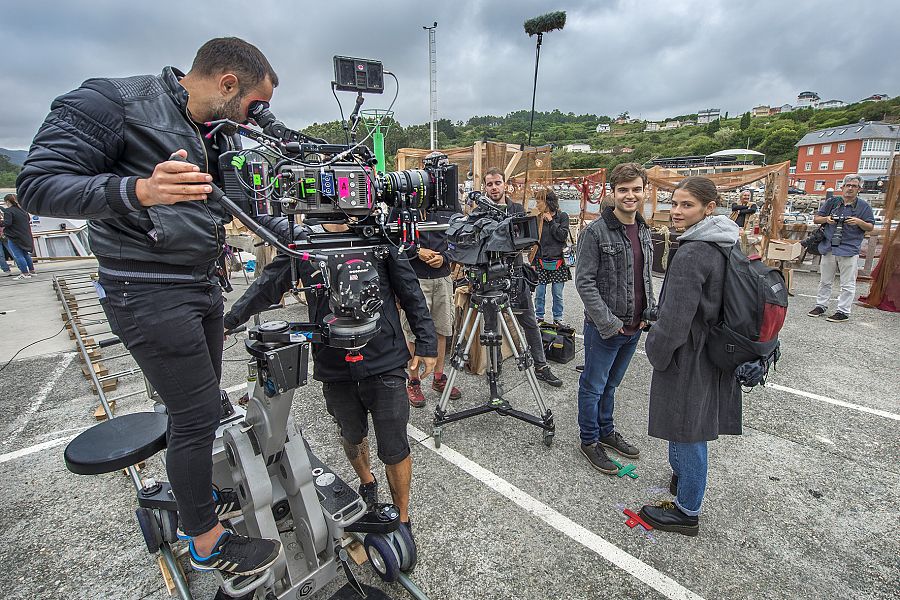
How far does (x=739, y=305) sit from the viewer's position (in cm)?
225

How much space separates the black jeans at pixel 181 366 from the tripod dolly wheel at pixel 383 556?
84 cm

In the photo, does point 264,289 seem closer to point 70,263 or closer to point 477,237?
point 477,237

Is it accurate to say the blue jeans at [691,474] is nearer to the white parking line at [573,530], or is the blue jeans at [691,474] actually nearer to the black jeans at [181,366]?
the white parking line at [573,530]

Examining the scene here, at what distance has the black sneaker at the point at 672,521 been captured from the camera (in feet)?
8.59

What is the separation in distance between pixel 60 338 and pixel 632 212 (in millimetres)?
8016

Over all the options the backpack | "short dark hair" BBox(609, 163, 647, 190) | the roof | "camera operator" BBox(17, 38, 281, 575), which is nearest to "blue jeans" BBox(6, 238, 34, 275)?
"camera operator" BBox(17, 38, 281, 575)

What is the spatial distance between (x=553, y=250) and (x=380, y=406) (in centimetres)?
423

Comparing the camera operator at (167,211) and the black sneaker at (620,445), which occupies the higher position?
the camera operator at (167,211)

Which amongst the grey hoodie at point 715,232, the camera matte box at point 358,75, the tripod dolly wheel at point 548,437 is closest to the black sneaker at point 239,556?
the camera matte box at point 358,75

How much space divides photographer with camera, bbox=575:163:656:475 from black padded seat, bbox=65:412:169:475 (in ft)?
9.05

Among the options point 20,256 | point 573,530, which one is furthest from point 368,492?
point 20,256

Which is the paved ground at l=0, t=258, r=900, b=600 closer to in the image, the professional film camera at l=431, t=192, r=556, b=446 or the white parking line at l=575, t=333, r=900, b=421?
the white parking line at l=575, t=333, r=900, b=421

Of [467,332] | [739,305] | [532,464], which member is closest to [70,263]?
[467,332]

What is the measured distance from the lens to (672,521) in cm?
263
